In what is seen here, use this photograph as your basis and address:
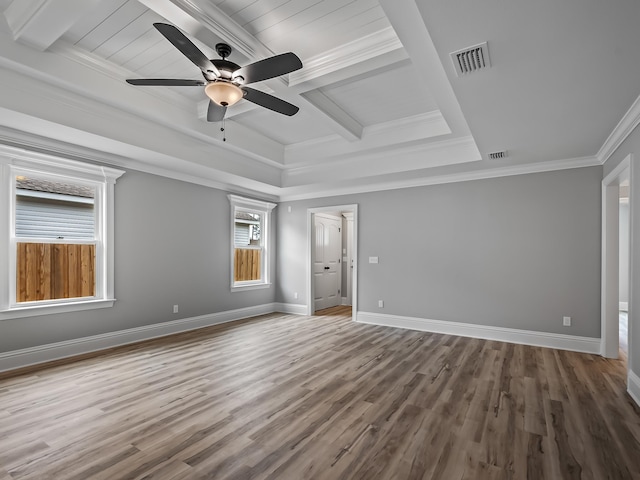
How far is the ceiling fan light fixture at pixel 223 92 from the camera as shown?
258 cm

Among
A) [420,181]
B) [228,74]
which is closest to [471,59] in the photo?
[228,74]

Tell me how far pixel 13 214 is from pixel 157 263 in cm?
173

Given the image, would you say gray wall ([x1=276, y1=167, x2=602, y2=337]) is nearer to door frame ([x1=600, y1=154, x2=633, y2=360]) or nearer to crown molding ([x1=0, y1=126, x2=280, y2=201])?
door frame ([x1=600, y1=154, x2=633, y2=360])

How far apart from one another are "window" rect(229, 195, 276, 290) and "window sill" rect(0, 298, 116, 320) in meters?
2.25

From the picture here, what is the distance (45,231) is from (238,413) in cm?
318

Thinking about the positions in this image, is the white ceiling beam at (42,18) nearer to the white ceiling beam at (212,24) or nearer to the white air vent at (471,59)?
the white ceiling beam at (212,24)

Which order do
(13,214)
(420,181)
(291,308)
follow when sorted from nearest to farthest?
(13,214) < (420,181) < (291,308)

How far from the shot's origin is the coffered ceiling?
2.05m

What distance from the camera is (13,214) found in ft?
11.9

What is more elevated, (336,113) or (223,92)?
(336,113)

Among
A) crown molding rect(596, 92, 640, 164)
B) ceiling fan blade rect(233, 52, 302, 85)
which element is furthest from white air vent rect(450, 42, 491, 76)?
crown molding rect(596, 92, 640, 164)

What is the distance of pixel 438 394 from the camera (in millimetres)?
3045

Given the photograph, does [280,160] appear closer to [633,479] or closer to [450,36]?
[450,36]

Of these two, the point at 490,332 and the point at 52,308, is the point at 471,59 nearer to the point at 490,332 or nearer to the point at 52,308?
the point at 490,332
